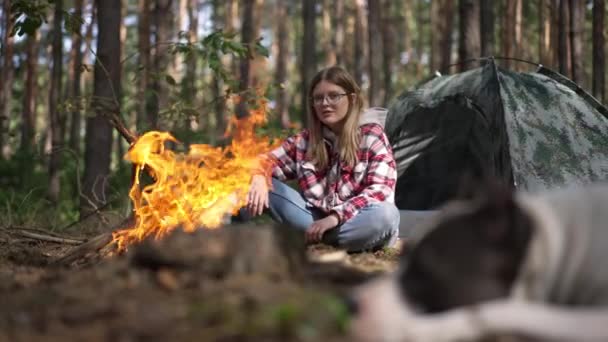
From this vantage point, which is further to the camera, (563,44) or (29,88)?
(29,88)

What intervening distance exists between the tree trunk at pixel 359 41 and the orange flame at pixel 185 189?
1038 cm

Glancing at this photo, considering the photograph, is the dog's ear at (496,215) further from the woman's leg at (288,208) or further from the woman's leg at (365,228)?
the woman's leg at (288,208)

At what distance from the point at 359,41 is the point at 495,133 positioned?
11507mm

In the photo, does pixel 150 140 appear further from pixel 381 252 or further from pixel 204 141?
pixel 204 141

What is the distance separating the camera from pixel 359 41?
674 inches

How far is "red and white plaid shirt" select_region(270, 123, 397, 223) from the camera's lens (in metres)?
4.81

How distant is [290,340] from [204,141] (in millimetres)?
12077

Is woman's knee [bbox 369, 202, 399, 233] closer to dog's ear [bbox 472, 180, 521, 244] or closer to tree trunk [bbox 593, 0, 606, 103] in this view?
dog's ear [bbox 472, 180, 521, 244]

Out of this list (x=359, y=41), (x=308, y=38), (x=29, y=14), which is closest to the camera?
(x=29, y=14)

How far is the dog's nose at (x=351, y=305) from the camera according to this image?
217 centimetres

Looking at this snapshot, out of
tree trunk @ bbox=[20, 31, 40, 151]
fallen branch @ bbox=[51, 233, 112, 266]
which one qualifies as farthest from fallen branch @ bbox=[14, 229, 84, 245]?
tree trunk @ bbox=[20, 31, 40, 151]

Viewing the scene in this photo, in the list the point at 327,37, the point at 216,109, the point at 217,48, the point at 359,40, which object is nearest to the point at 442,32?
the point at 359,40

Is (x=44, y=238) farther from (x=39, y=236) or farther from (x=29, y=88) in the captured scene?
(x=29, y=88)

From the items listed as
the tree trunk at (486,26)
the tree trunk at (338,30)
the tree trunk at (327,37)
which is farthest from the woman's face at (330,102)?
the tree trunk at (338,30)
